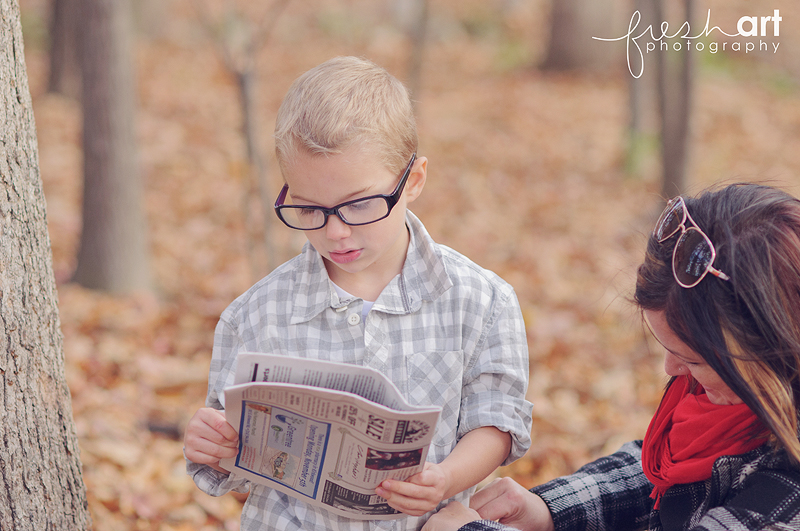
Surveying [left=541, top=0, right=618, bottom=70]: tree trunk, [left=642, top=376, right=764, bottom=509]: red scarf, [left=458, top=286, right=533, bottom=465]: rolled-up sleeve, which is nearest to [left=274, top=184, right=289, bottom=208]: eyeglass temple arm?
[left=458, top=286, right=533, bottom=465]: rolled-up sleeve

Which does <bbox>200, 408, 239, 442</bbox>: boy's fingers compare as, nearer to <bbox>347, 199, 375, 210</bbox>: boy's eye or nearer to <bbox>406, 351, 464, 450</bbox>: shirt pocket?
<bbox>406, 351, 464, 450</bbox>: shirt pocket

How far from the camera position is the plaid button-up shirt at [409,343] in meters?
1.65

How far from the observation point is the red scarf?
1.50 m

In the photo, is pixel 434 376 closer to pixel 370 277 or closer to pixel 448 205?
pixel 370 277

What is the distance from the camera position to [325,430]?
4.74ft

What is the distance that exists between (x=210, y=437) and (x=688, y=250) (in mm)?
1098

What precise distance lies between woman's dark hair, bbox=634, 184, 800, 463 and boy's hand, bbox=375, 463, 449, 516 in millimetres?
606

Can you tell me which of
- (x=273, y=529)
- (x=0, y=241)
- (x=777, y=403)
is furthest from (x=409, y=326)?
(x=0, y=241)

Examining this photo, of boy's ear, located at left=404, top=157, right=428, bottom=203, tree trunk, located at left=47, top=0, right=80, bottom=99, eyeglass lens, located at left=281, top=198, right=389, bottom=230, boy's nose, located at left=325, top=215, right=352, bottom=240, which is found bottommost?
boy's nose, located at left=325, top=215, right=352, bottom=240

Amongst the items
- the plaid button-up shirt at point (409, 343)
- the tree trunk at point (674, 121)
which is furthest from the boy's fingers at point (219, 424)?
the tree trunk at point (674, 121)

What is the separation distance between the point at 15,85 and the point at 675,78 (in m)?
6.16

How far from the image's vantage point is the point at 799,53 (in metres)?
11.8

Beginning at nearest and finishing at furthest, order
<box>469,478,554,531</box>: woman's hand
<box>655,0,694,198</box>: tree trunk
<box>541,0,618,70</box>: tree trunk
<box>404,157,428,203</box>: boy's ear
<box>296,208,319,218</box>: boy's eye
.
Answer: <box>296,208,319,218</box>: boy's eye < <box>404,157,428,203</box>: boy's ear < <box>469,478,554,531</box>: woman's hand < <box>655,0,694,198</box>: tree trunk < <box>541,0,618,70</box>: tree trunk

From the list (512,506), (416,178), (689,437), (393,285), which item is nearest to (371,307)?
(393,285)
